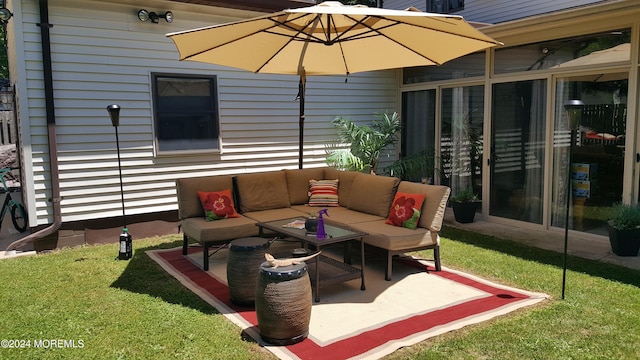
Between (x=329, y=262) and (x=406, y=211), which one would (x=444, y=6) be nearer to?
(x=406, y=211)

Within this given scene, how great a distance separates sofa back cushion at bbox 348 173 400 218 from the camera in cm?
571

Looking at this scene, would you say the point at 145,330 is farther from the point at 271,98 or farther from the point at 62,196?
the point at 271,98

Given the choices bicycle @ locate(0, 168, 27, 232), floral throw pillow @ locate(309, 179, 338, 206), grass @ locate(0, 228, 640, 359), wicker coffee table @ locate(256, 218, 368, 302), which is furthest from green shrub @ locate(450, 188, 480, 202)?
bicycle @ locate(0, 168, 27, 232)

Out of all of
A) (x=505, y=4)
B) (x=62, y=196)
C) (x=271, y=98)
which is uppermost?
(x=505, y=4)

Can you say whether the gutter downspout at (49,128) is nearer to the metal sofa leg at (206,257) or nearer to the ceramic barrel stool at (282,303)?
the metal sofa leg at (206,257)

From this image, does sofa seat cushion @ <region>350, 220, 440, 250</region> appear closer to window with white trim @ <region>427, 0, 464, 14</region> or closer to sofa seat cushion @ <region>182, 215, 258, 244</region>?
sofa seat cushion @ <region>182, 215, 258, 244</region>

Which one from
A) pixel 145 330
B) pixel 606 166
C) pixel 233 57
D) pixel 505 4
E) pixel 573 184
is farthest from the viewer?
pixel 505 4

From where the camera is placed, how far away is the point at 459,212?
7383 millimetres

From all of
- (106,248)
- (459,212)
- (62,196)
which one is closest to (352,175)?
(459,212)

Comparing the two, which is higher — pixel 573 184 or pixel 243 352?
pixel 573 184

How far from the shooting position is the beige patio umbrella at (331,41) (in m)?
4.23

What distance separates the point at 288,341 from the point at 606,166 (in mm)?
4823

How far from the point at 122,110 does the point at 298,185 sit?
2583 millimetres

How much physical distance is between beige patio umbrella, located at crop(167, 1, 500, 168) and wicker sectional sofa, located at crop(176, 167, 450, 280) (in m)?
1.43
